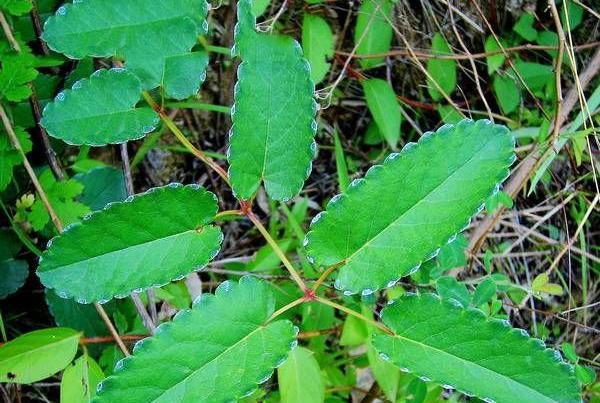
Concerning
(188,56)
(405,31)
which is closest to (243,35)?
(188,56)

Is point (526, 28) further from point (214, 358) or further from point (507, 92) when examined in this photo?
point (214, 358)

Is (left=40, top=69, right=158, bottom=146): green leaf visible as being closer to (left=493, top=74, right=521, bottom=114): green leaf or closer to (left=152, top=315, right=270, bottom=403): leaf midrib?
(left=152, top=315, right=270, bottom=403): leaf midrib

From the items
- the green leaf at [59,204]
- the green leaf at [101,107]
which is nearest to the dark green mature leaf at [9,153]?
the green leaf at [59,204]

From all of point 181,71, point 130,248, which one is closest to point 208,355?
point 130,248

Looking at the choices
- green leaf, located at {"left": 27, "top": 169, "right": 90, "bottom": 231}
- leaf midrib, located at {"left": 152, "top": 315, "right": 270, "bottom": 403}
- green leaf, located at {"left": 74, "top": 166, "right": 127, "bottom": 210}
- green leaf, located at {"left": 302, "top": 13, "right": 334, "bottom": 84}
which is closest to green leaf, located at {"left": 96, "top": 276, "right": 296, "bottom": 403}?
leaf midrib, located at {"left": 152, "top": 315, "right": 270, "bottom": 403}

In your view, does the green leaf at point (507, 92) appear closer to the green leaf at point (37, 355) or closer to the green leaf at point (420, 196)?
the green leaf at point (420, 196)
